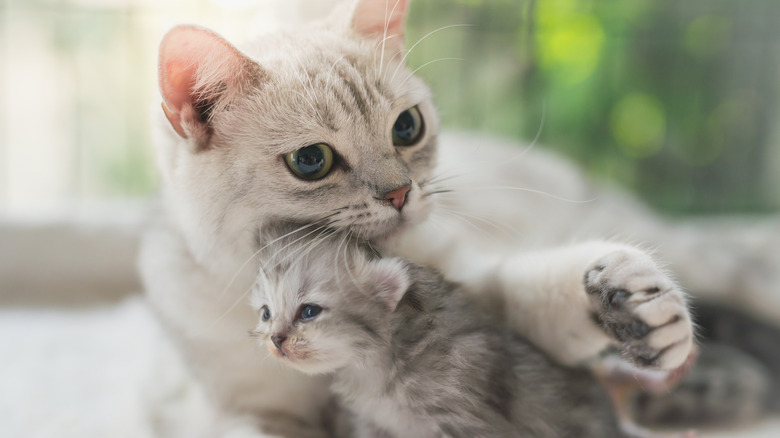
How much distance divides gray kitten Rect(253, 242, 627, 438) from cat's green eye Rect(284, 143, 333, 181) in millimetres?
139

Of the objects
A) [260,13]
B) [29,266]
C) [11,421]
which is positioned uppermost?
[260,13]

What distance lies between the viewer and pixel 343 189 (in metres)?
1.16

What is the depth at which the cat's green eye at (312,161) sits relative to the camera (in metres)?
1.18

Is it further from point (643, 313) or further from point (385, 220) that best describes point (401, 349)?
point (643, 313)

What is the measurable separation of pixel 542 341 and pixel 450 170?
0.56 meters

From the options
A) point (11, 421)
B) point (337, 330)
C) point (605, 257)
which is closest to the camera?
point (337, 330)

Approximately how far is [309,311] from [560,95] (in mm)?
2408

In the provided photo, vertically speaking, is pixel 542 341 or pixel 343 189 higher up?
pixel 343 189

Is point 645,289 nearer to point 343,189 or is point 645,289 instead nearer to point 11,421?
point 343,189

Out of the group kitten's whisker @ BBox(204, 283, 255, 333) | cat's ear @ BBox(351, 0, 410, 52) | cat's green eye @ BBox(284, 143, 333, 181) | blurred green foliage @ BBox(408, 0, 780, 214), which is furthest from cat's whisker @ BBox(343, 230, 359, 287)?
blurred green foliage @ BBox(408, 0, 780, 214)

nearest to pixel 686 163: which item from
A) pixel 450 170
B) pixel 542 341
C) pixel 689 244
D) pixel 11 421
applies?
pixel 689 244

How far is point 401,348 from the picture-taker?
1115 millimetres

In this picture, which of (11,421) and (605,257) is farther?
(11,421)

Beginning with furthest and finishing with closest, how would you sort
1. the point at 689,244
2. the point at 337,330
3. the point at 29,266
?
the point at 29,266, the point at 689,244, the point at 337,330
